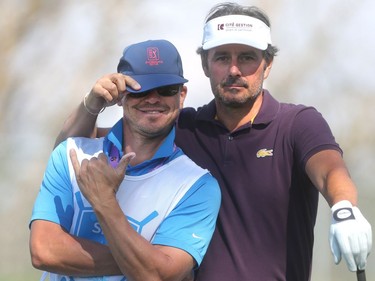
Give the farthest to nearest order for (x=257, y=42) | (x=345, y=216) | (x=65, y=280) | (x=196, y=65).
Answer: (x=196, y=65)
(x=257, y=42)
(x=65, y=280)
(x=345, y=216)

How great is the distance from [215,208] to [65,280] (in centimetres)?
50

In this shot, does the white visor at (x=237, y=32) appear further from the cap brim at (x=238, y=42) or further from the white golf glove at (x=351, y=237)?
the white golf glove at (x=351, y=237)

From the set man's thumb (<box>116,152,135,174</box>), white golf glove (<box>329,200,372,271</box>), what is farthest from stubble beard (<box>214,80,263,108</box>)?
white golf glove (<box>329,200,372,271</box>)

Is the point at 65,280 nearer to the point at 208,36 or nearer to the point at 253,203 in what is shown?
the point at 253,203

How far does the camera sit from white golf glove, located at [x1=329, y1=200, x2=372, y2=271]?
2.29 meters

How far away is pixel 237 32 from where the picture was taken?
2881mm

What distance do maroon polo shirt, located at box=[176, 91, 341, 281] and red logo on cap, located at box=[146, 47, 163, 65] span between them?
365 mm

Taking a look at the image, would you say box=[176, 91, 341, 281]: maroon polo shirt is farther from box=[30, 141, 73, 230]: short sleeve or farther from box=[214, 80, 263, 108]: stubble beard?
box=[30, 141, 73, 230]: short sleeve

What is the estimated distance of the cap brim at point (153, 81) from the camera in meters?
2.63

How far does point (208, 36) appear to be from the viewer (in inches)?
116

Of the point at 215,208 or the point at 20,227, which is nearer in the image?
the point at 215,208

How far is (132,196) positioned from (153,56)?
1.49 feet

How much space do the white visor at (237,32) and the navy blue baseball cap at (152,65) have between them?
0.21 metres

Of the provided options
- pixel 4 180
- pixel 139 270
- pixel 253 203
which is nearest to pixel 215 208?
pixel 253 203
